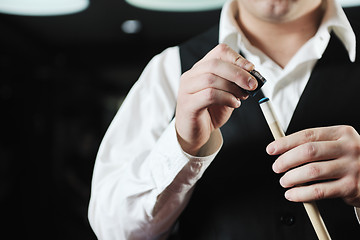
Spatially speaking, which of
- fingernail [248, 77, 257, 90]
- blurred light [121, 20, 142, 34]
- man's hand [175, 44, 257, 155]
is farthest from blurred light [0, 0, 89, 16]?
blurred light [121, 20, 142, 34]

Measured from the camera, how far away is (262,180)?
1037mm

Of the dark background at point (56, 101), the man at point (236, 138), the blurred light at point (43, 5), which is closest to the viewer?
the man at point (236, 138)

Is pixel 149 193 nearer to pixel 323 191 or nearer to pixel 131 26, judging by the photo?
pixel 323 191

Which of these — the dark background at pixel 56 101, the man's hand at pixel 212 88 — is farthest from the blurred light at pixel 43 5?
the dark background at pixel 56 101

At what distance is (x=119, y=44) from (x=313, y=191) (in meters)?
5.30

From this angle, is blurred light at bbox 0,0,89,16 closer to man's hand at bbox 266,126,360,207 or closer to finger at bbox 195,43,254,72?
finger at bbox 195,43,254,72

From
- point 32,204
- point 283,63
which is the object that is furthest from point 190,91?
point 32,204

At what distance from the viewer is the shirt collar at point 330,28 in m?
1.10

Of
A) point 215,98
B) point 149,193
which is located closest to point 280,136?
point 215,98

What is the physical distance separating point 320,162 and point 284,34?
454 millimetres

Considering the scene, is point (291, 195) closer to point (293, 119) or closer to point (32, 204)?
point (293, 119)

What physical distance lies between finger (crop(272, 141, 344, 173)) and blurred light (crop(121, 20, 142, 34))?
4.47 meters

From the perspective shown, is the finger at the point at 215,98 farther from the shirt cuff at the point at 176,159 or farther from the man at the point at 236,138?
the shirt cuff at the point at 176,159

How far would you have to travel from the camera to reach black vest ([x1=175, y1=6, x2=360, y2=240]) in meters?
0.99
